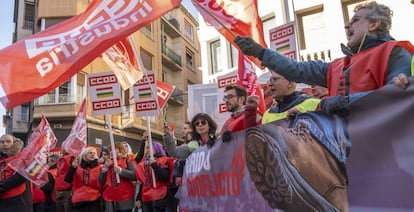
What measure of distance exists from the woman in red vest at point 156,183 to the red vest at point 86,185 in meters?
0.79

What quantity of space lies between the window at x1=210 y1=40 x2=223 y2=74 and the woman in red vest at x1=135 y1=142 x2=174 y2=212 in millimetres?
11924

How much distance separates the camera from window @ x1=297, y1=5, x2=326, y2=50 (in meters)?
14.5

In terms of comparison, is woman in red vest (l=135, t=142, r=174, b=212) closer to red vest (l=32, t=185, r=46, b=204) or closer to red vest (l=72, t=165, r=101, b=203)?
red vest (l=72, t=165, r=101, b=203)

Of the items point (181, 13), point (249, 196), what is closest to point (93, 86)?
point (249, 196)

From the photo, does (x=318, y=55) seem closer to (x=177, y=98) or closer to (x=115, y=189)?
(x=115, y=189)

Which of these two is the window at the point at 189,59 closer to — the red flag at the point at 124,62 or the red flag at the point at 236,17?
the red flag at the point at 124,62

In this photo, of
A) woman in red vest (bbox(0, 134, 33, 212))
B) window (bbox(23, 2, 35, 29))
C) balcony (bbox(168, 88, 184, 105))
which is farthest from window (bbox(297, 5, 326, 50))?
window (bbox(23, 2, 35, 29))

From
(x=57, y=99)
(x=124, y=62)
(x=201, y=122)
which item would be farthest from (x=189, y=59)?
(x=201, y=122)

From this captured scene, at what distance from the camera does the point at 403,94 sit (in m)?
2.09

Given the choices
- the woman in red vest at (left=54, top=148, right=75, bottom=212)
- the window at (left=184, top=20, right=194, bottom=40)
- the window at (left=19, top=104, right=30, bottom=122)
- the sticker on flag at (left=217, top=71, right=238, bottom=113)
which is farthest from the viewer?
the window at (left=184, top=20, right=194, bottom=40)

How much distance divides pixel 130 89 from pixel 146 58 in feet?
15.6

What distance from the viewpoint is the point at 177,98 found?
105 ft

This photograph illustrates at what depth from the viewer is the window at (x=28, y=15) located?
28169 millimetres

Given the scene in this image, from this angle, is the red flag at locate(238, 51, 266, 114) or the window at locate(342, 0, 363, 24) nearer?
the red flag at locate(238, 51, 266, 114)
